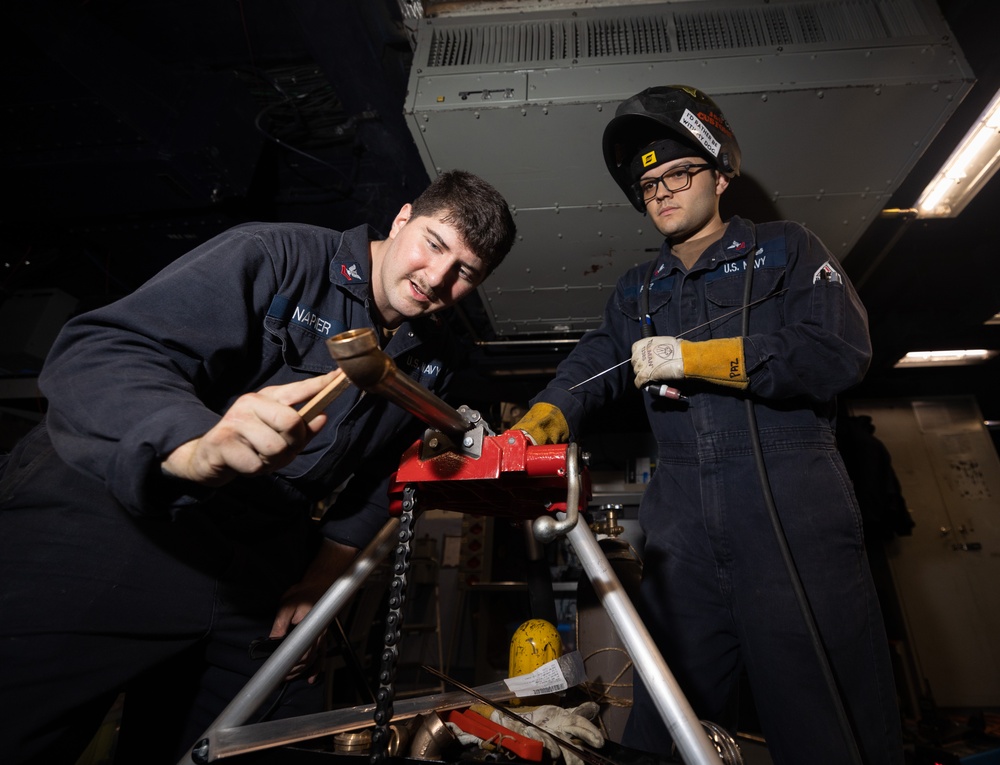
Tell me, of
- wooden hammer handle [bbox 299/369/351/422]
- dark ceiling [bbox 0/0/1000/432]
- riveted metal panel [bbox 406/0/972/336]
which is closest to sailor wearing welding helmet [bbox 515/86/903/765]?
riveted metal panel [bbox 406/0/972/336]

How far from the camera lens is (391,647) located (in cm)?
78

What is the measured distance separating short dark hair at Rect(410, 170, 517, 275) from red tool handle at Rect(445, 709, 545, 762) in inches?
44.0

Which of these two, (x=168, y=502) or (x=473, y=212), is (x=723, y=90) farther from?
(x=168, y=502)

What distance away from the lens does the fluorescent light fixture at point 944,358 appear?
4383 millimetres

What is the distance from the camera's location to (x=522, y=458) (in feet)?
3.03

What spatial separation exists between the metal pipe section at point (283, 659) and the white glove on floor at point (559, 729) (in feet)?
1.40

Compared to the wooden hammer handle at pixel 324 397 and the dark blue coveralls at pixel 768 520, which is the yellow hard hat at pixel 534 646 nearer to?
the dark blue coveralls at pixel 768 520

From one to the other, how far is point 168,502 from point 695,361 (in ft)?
3.70

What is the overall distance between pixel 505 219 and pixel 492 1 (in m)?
1.28

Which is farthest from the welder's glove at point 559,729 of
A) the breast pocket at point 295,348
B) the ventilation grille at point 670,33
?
the ventilation grille at point 670,33

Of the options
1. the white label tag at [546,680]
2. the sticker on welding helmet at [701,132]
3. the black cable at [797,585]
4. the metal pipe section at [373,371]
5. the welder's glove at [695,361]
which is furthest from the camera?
the sticker on welding helmet at [701,132]

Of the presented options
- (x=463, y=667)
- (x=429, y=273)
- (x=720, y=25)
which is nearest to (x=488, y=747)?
(x=429, y=273)

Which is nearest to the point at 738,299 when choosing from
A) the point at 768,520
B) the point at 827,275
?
the point at 827,275

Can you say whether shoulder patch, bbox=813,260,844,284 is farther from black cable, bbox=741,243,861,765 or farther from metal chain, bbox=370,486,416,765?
metal chain, bbox=370,486,416,765
